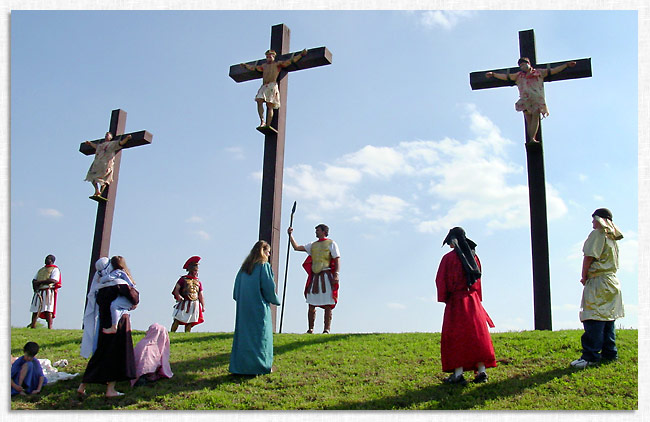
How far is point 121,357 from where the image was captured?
744cm

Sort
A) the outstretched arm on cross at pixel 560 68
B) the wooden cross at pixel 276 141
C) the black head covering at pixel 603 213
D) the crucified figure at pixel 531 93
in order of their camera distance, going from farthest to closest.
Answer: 1. the outstretched arm on cross at pixel 560 68
2. the crucified figure at pixel 531 93
3. the wooden cross at pixel 276 141
4. the black head covering at pixel 603 213

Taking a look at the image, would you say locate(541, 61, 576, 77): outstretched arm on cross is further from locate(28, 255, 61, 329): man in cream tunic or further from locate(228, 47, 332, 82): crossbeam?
locate(28, 255, 61, 329): man in cream tunic

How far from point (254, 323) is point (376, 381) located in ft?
5.40

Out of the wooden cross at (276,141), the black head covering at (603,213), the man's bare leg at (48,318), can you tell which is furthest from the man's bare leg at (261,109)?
the man's bare leg at (48,318)

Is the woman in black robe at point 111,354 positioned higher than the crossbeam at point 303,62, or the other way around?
the crossbeam at point 303,62

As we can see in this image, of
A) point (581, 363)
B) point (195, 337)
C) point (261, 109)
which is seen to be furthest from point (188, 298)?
point (581, 363)

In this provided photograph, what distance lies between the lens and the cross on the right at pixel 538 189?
964 centimetres

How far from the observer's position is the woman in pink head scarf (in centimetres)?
768

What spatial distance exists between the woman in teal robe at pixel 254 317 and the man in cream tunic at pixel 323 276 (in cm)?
276

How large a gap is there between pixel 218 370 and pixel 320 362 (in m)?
1.30

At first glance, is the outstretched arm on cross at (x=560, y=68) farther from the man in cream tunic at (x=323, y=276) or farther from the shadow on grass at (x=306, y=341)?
the shadow on grass at (x=306, y=341)

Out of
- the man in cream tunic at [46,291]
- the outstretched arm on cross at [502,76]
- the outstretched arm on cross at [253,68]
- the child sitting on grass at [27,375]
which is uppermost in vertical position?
the outstretched arm on cross at [253,68]

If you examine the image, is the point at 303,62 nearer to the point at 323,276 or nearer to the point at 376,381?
the point at 323,276
